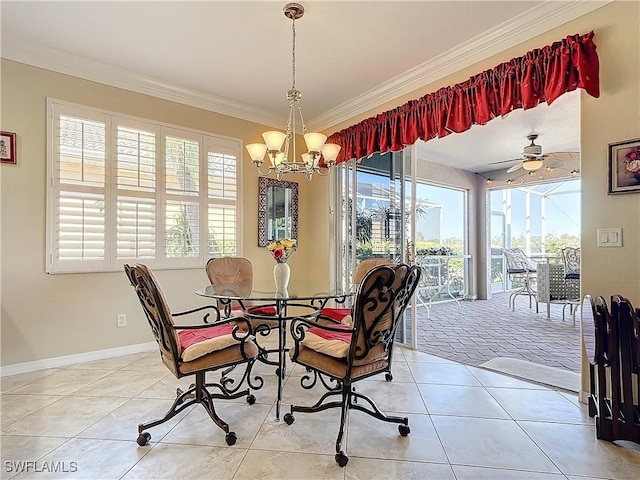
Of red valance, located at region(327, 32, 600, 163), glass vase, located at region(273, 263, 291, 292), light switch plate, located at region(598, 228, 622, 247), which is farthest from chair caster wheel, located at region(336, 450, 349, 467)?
red valance, located at region(327, 32, 600, 163)

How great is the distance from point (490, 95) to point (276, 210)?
279 centimetres

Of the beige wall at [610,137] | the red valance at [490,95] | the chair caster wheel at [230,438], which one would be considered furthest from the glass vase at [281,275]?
the beige wall at [610,137]

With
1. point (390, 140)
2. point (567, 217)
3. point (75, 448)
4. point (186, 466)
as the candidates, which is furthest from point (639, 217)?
point (567, 217)

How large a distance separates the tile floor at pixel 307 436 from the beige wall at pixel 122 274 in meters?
0.61

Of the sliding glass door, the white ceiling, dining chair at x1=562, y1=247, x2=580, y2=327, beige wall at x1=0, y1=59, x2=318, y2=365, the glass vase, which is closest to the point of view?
the white ceiling

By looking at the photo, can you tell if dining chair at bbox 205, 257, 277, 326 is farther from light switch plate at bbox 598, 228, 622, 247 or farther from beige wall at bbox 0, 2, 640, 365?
light switch plate at bbox 598, 228, 622, 247

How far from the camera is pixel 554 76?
90.7 inches

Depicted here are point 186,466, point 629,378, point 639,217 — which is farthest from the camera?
point 639,217

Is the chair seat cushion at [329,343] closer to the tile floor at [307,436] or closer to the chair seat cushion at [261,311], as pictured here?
the tile floor at [307,436]

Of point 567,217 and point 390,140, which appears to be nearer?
point 390,140

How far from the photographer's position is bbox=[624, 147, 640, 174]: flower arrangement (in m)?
2.10

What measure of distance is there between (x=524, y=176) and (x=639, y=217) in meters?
5.04

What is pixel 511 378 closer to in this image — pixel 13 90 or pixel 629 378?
pixel 629 378

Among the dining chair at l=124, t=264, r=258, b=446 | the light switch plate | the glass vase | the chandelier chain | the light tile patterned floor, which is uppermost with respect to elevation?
the chandelier chain
